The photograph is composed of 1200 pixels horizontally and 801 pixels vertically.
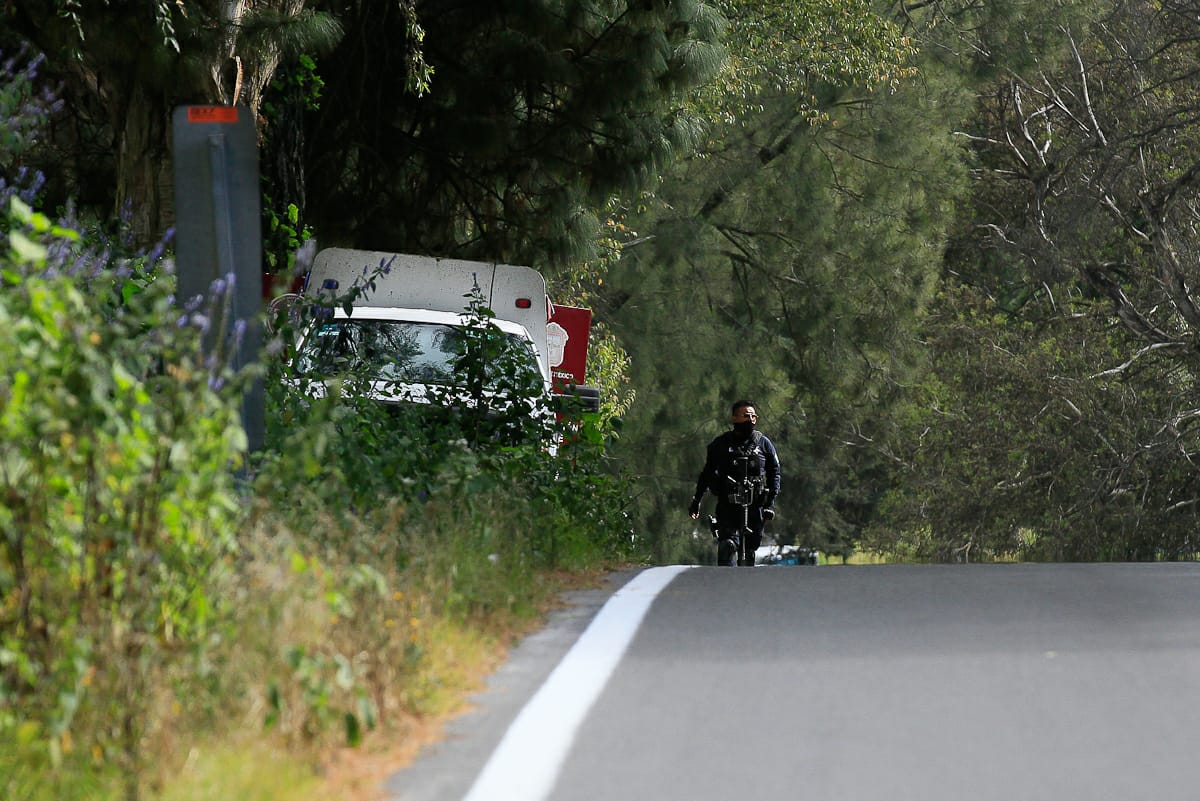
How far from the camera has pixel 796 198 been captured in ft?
131

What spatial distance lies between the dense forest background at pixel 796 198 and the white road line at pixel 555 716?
19.2 feet

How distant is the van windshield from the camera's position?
13.8 meters

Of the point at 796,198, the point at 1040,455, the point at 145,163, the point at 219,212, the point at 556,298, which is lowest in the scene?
the point at 1040,455

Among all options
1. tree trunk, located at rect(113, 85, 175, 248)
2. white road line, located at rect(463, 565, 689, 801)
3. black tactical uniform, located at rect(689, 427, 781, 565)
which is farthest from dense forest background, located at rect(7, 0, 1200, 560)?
white road line, located at rect(463, 565, 689, 801)

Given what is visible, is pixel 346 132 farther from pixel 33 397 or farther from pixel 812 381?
pixel 812 381

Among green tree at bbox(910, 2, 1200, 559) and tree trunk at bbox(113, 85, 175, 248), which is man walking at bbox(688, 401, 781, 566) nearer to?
tree trunk at bbox(113, 85, 175, 248)

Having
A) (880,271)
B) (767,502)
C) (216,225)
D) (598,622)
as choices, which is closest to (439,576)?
(598,622)

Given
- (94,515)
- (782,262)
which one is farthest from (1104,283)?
Result: (94,515)

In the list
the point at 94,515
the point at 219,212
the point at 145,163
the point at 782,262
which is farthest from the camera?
the point at 782,262

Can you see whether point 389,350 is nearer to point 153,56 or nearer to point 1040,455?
point 153,56

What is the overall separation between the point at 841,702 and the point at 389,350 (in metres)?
8.80

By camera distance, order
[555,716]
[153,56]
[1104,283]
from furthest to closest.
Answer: [1104,283], [153,56], [555,716]

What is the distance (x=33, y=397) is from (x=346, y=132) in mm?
14240

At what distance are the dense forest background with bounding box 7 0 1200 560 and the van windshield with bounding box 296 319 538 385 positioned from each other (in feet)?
5.64
